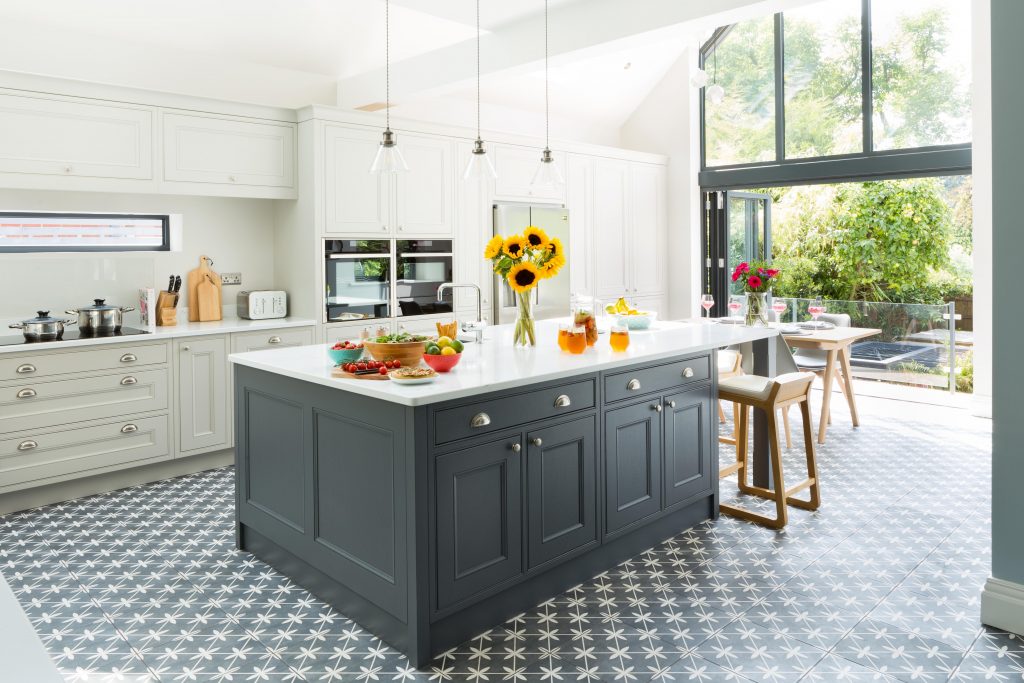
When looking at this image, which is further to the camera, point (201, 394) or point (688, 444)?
point (201, 394)

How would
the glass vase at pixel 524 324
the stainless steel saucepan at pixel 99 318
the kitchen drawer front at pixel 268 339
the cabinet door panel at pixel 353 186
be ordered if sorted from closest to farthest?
the glass vase at pixel 524 324, the stainless steel saucepan at pixel 99 318, the kitchen drawer front at pixel 268 339, the cabinet door panel at pixel 353 186

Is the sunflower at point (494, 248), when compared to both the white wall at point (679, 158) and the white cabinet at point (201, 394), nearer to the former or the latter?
the white cabinet at point (201, 394)

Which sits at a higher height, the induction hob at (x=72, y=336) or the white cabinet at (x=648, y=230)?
the white cabinet at (x=648, y=230)

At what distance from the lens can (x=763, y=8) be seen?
395 cm

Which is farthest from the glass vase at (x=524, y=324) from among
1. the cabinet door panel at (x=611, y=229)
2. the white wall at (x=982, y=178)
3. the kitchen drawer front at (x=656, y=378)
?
the white wall at (x=982, y=178)

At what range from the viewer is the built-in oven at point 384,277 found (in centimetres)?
527

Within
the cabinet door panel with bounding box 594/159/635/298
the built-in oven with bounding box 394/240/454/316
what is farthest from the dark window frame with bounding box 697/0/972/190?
the built-in oven with bounding box 394/240/454/316

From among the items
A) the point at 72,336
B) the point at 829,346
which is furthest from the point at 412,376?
the point at 829,346

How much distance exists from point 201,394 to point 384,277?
1.50m

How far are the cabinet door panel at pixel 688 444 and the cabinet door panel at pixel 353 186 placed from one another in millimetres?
2744

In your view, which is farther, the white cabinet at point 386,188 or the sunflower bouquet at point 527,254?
the white cabinet at point 386,188

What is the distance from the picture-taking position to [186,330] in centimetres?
469

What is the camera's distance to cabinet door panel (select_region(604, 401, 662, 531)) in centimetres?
323

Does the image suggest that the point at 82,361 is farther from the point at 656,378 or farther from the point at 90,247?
the point at 656,378
